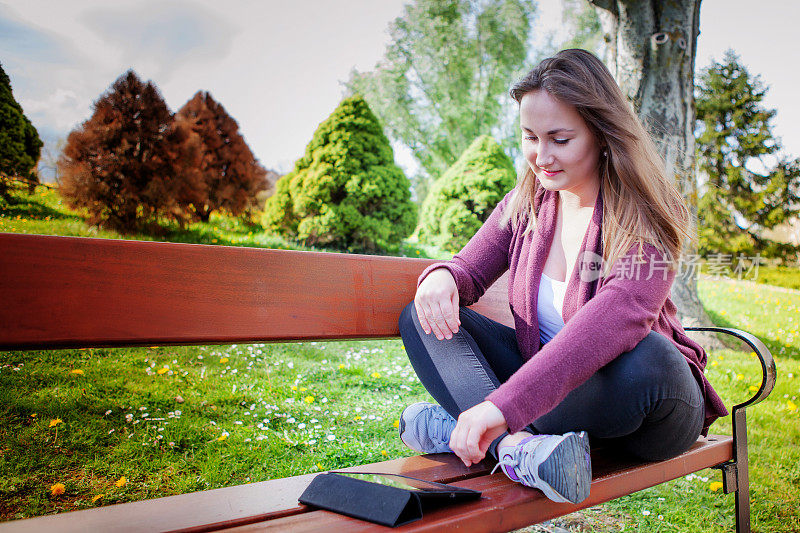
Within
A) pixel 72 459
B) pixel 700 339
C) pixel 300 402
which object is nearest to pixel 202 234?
pixel 300 402

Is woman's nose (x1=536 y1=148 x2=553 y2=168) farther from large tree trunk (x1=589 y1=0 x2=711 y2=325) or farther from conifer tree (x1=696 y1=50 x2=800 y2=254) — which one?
conifer tree (x1=696 y1=50 x2=800 y2=254)

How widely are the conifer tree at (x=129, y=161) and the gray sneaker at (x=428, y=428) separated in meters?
4.18

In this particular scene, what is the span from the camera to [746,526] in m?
1.74

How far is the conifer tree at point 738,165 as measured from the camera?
1359cm

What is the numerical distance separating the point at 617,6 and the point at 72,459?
5072 millimetres

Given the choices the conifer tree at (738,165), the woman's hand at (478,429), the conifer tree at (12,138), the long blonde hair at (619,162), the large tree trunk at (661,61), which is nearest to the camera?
the woman's hand at (478,429)

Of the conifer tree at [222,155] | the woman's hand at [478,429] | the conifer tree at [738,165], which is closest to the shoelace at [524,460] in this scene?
the woman's hand at [478,429]

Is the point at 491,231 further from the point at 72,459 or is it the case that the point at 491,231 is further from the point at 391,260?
the point at 72,459

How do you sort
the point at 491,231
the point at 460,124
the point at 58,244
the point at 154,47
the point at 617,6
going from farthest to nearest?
the point at 460,124 → the point at 154,47 → the point at 617,6 → the point at 491,231 → the point at 58,244

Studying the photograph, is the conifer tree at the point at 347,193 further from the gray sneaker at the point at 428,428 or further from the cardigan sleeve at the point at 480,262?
the gray sneaker at the point at 428,428

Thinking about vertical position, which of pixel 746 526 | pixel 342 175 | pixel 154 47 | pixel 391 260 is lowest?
pixel 746 526

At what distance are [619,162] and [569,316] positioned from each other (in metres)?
0.45

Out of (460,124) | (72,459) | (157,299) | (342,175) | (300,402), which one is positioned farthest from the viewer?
(460,124)

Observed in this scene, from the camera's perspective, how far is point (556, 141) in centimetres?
143
